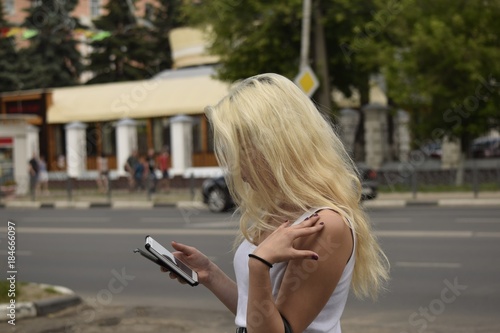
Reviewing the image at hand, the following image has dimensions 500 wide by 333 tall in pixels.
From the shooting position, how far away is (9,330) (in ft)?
24.0

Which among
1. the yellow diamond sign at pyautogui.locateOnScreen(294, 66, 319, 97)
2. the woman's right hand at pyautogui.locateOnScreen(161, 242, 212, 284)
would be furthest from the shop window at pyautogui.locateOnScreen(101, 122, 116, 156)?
the woman's right hand at pyautogui.locateOnScreen(161, 242, 212, 284)

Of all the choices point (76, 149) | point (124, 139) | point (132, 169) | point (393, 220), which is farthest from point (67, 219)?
point (76, 149)

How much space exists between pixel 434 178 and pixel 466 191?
122 cm

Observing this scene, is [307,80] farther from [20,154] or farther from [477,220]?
[20,154]

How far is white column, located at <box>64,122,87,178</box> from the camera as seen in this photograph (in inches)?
1494

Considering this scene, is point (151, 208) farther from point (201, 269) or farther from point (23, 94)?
point (201, 269)

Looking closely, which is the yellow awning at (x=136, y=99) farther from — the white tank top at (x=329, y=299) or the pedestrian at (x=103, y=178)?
the white tank top at (x=329, y=299)

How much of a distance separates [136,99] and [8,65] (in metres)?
11.4

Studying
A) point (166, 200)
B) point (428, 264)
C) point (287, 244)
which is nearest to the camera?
point (287, 244)

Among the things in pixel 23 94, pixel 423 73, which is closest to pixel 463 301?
pixel 423 73

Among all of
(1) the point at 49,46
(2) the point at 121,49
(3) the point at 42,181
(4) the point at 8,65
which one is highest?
(1) the point at 49,46

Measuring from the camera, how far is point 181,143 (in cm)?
3472

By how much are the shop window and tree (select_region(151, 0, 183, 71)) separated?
13212 millimetres

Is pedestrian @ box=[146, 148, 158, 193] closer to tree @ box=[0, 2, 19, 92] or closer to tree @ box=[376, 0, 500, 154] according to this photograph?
tree @ box=[376, 0, 500, 154]
